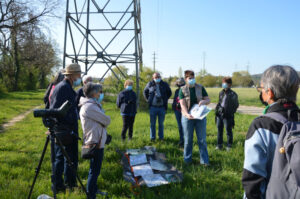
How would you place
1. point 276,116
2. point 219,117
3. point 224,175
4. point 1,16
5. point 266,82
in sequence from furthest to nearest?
1. point 1,16
2. point 219,117
3. point 224,175
4. point 266,82
5. point 276,116

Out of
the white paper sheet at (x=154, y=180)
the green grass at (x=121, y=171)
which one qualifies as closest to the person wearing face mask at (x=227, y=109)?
the green grass at (x=121, y=171)

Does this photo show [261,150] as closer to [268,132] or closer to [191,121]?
[268,132]

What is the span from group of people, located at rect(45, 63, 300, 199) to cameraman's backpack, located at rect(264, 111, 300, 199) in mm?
119

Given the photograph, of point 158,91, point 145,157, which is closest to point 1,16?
point 158,91

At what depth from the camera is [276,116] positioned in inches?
59.3

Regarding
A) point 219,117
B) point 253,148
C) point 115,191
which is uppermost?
point 253,148

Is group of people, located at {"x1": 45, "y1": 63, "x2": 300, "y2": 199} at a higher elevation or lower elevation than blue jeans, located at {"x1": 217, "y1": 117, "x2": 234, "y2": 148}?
higher

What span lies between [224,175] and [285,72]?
2.71 meters

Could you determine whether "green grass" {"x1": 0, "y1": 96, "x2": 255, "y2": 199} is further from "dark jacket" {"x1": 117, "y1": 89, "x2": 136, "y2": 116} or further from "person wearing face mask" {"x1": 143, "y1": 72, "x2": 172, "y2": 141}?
"dark jacket" {"x1": 117, "y1": 89, "x2": 136, "y2": 116}

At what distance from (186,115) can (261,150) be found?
8.78ft

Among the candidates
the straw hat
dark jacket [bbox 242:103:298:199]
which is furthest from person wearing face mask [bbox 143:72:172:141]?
dark jacket [bbox 242:103:298:199]

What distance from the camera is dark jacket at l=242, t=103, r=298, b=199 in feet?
4.96

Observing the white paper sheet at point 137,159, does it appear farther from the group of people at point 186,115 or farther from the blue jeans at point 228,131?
the blue jeans at point 228,131

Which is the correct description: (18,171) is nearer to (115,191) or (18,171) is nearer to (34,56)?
(115,191)
